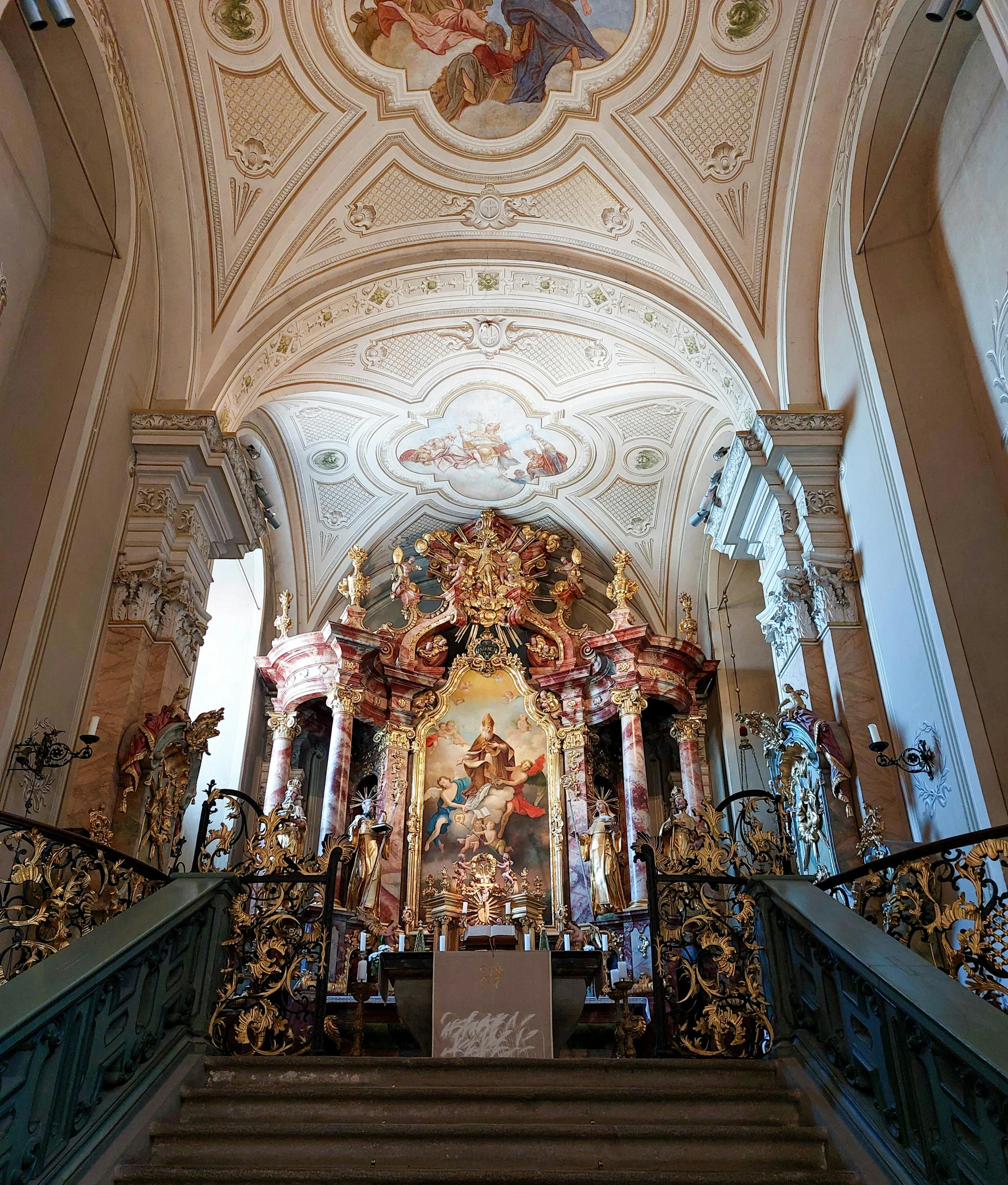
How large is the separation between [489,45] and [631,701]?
840cm

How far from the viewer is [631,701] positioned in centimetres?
1418

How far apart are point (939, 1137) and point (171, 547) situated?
8920 millimetres

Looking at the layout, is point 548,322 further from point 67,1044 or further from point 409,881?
point 67,1044

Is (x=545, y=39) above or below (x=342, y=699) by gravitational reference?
above

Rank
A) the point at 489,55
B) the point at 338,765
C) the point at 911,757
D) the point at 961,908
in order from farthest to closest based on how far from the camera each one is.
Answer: the point at 338,765 → the point at 489,55 → the point at 911,757 → the point at 961,908

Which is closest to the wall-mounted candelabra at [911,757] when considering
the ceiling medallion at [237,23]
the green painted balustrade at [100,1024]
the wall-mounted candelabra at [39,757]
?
the green painted balustrade at [100,1024]

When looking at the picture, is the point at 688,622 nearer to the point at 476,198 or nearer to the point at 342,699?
the point at 342,699

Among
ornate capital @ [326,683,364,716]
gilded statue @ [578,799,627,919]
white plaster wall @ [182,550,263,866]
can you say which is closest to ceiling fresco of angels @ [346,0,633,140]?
white plaster wall @ [182,550,263,866]

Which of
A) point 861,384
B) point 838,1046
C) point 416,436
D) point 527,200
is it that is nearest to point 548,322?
point 527,200

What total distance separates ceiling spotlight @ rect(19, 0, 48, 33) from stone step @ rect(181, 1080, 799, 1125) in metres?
7.39

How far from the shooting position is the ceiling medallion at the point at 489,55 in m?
10.2

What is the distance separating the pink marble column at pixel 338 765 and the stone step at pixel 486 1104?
897cm

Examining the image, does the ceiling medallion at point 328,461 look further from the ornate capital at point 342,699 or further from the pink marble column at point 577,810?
the pink marble column at point 577,810

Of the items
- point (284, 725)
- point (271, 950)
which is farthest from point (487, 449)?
point (271, 950)
